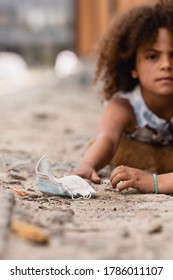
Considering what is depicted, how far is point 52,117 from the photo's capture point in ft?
18.2

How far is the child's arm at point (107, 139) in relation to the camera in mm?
2770

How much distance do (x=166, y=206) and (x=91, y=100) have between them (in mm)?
5841

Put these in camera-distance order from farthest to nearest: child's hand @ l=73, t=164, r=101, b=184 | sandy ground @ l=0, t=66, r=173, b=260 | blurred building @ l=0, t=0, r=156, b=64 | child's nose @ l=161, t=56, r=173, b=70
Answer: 1. blurred building @ l=0, t=0, r=156, b=64
2. child's nose @ l=161, t=56, r=173, b=70
3. child's hand @ l=73, t=164, r=101, b=184
4. sandy ground @ l=0, t=66, r=173, b=260

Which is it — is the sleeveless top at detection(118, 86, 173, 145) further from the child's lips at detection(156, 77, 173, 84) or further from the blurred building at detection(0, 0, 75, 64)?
the blurred building at detection(0, 0, 75, 64)

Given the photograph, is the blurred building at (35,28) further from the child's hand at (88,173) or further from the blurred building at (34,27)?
the child's hand at (88,173)

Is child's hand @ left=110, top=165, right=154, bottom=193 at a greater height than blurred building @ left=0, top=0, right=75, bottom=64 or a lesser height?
lesser

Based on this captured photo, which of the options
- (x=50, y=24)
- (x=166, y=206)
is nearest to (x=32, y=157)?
(x=166, y=206)

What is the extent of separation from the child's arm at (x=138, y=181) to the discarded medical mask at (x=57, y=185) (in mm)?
133

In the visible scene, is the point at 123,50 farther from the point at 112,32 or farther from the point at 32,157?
the point at 32,157

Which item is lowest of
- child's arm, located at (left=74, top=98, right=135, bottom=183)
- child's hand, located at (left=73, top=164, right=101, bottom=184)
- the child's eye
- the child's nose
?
child's hand, located at (left=73, top=164, right=101, bottom=184)

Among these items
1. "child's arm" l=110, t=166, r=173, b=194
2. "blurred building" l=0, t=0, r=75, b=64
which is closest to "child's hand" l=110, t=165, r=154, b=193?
"child's arm" l=110, t=166, r=173, b=194

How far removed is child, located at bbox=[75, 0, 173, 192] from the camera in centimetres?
295

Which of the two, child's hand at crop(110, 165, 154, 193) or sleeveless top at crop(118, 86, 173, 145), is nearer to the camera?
child's hand at crop(110, 165, 154, 193)

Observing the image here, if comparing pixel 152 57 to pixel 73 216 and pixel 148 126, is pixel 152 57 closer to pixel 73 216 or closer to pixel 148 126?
pixel 148 126
